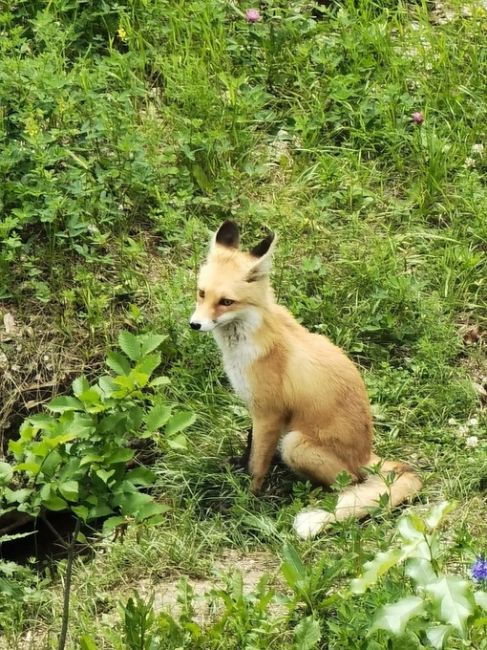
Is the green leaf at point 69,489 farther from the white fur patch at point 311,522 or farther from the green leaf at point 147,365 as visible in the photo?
the white fur patch at point 311,522

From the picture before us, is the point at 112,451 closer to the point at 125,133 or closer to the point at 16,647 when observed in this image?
the point at 16,647

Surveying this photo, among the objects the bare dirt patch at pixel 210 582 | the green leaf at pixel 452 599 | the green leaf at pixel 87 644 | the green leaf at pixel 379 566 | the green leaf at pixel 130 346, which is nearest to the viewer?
the green leaf at pixel 452 599

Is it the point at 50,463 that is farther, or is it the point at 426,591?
the point at 50,463

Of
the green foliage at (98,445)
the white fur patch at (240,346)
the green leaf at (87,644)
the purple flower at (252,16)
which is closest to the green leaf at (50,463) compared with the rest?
the green foliage at (98,445)

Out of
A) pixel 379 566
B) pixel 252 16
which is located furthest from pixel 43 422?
pixel 252 16

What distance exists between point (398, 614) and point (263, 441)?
8.25 ft

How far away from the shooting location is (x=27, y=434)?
3.19 m

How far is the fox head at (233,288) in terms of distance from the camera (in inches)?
184

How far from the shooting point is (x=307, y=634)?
3.73 meters

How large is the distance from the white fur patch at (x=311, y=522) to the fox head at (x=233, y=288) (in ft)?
3.12

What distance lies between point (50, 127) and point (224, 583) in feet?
11.1

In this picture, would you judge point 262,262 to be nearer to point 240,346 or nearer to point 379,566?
point 240,346

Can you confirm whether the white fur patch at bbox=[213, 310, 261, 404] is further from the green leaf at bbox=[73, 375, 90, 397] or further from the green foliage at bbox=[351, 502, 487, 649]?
the green foliage at bbox=[351, 502, 487, 649]

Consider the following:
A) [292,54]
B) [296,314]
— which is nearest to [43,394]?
[296,314]
